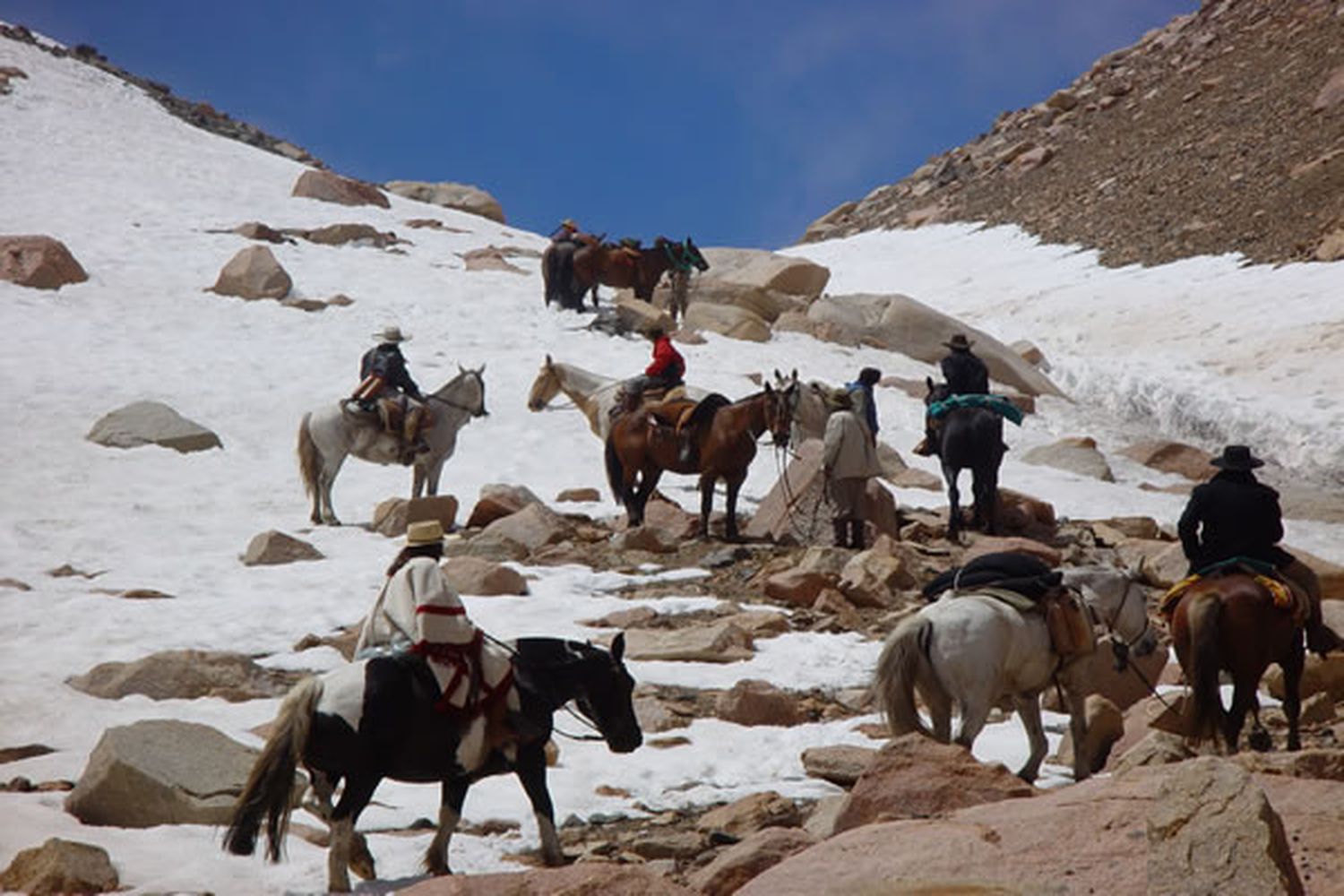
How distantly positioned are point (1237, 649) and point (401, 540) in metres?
9.80

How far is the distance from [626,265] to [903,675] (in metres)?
21.1

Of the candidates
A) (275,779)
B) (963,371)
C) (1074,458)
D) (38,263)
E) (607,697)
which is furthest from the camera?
(38,263)

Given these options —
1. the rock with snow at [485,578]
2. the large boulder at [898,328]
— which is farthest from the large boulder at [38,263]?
the rock with snow at [485,578]

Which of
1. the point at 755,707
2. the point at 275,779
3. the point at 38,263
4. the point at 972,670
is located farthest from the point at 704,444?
the point at 38,263

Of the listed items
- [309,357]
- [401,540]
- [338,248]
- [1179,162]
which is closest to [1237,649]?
[401,540]

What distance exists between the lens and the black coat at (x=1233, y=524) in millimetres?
8883

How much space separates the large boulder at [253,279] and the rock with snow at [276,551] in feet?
46.7

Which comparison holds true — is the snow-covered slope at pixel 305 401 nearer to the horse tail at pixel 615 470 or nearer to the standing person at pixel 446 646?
the standing person at pixel 446 646

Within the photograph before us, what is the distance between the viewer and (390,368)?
57.1 feet

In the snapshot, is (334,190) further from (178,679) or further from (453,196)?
(178,679)

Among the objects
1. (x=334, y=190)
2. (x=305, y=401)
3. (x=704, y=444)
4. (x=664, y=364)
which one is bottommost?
(x=704, y=444)

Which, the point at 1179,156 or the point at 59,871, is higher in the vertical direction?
the point at 1179,156

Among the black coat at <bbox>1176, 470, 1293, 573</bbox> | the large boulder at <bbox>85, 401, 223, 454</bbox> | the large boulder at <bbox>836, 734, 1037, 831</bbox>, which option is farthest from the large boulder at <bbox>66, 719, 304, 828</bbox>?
the large boulder at <bbox>85, 401, 223, 454</bbox>

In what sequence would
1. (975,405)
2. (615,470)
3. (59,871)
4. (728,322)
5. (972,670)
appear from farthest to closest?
1. (728,322)
2. (615,470)
3. (975,405)
4. (972,670)
5. (59,871)
